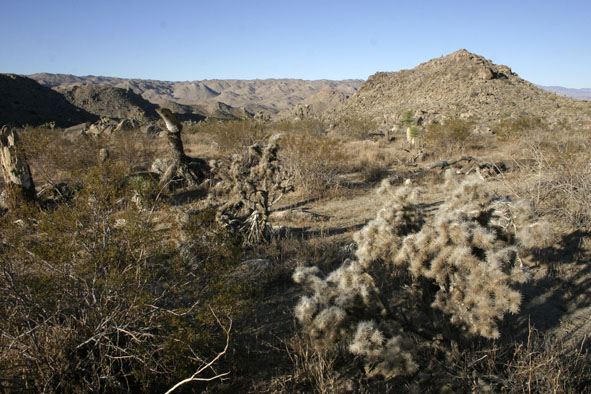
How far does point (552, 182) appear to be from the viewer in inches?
235

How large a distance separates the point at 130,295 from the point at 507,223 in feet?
11.9

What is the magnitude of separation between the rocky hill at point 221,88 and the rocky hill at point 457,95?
275ft

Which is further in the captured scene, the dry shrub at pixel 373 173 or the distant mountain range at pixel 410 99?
the distant mountain range at pixel 410 99

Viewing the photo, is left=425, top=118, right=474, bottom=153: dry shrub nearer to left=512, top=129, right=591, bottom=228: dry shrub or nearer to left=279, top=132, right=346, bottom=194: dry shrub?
left=279, top=132, right=346, bottom=194: dry shrub

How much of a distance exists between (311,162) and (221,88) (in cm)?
17944

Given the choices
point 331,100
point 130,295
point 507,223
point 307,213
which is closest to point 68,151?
point 307,213

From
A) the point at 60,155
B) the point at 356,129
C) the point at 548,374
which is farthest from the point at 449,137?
the point at 60,155

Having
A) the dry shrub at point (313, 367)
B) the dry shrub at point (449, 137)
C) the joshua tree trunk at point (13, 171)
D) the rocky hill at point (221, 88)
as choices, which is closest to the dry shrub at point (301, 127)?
the dry shrub at point (449, 137)

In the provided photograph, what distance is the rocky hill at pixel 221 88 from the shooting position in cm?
13850

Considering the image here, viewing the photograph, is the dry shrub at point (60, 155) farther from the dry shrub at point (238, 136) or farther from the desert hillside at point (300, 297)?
the desert hillside at point (300, 297)

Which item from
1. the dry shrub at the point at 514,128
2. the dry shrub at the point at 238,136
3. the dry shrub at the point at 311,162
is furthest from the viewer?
the dry shrub at the point at 514,128

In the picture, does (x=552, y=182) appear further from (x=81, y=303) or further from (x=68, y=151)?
(x=68, y=151)

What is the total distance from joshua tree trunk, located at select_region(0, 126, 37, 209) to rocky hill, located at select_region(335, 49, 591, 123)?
28.4 meters

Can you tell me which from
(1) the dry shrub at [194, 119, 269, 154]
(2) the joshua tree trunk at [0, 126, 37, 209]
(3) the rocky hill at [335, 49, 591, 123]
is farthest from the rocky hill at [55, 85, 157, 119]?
(2) the joshua tree trunk at [0, 126, 37, 209]
